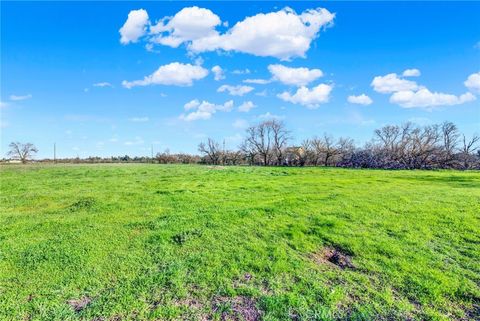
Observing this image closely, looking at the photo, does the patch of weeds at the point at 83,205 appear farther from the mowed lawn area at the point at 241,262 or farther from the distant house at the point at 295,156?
the distant house at the point at 295,156

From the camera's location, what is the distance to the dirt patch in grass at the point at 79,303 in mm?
5027

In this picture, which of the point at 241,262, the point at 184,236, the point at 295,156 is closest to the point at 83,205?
the point at 184,236

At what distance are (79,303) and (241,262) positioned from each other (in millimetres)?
3069

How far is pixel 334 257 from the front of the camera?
7.13 metres

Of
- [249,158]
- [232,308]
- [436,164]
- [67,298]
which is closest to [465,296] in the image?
[232,308]

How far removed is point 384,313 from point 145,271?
441 centimetres

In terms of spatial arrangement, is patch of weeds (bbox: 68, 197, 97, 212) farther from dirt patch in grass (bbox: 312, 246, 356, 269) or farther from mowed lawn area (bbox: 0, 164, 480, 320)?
dirt patch in grass (bbox: 312, 246, 356, 269)

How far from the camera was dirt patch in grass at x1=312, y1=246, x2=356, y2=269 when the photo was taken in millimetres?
6730

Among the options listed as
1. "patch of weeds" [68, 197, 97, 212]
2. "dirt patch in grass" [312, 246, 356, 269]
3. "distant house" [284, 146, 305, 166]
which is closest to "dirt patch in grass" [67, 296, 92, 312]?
"dirt patch in grass" [312, 246, 356, 269]

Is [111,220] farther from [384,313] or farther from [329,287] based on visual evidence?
[384,313]

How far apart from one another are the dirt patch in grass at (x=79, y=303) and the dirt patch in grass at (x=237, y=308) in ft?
6.96

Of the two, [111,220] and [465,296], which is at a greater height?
[111,220]

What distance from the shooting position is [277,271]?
20.5ft

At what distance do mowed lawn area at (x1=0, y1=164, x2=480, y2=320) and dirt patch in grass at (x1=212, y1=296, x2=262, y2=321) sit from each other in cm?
2
